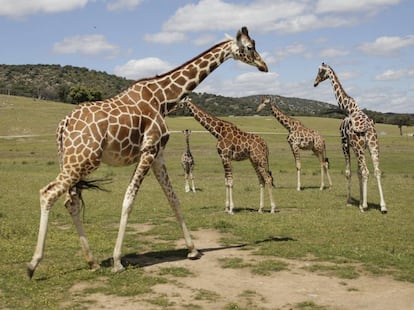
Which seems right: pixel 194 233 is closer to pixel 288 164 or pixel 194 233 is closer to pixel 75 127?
pixel 75 127

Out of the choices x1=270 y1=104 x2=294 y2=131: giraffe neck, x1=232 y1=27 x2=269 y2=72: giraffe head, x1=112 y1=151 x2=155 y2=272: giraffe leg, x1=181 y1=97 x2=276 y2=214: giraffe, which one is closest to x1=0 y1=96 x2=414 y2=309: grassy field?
x1=181 y1=97 x2=276 y2=214: giraffe

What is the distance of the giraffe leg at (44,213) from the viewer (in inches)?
321

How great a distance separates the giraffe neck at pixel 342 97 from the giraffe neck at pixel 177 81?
7.24 metres

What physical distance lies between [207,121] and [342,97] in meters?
4.81

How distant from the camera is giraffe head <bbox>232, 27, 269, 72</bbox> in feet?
34.4

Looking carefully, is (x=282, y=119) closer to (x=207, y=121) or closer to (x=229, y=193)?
(x=207, y=121)

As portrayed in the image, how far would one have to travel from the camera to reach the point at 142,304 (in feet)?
23.7

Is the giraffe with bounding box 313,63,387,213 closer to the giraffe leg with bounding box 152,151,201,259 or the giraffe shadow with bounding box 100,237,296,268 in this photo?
the giraffe shadow with bounding box 100,237,296,268

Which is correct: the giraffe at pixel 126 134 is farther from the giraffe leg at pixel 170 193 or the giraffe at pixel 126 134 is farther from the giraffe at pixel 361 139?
the giraffe at pixel 361 139

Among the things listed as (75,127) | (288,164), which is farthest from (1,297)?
(288,164)

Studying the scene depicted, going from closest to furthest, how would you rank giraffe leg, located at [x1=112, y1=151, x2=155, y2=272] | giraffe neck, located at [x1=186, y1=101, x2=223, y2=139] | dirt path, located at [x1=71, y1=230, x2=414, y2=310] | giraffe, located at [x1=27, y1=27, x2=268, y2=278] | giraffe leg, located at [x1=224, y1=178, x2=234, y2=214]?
dirt path, located at [x1=71, y1=230, x2=414, y2=310]
giraffe, located at [x1=27, y1=27, x2=268, y2=278]
giraffe leg, located at [x1=112, y1=151, x2=155, y2=272]
giraffe leg, located at [x1=224, y1=178, x2=234, y2=214]
giraffe neck, located at [x1=186, y1=101, x2=223, y2=139]

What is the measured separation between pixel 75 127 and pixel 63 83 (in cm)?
13226

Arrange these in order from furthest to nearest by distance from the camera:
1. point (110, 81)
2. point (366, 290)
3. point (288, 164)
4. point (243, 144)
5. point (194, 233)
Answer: point (110, 81) → point (288, 164) → point (243, 144) → point (194, 233) → point (366, 290)

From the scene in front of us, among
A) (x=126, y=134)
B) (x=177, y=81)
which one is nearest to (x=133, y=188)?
(x=126, y=134)
